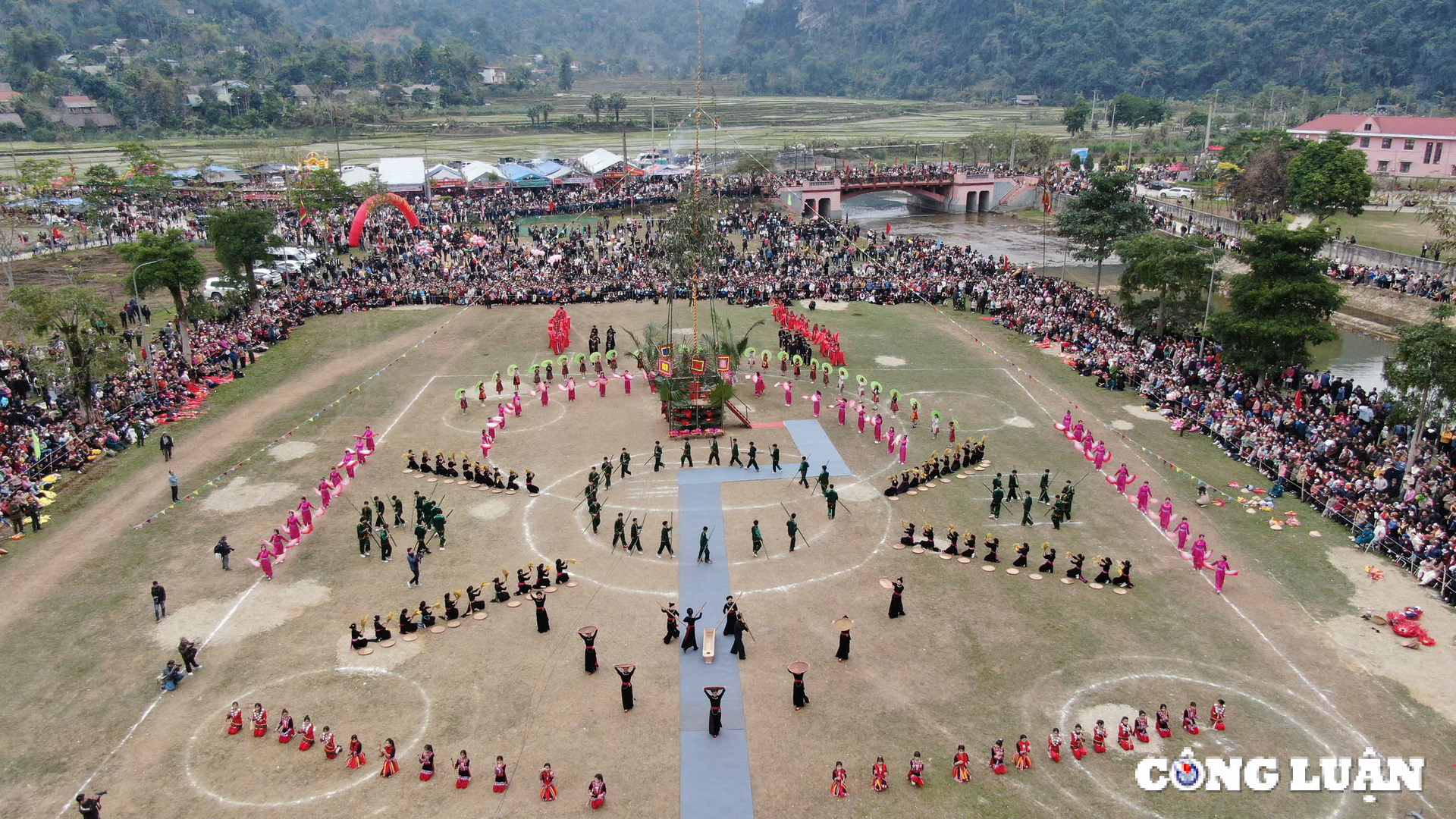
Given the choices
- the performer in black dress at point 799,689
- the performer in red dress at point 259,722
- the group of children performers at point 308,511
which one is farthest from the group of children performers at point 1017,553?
the group of children performers at point 308,511

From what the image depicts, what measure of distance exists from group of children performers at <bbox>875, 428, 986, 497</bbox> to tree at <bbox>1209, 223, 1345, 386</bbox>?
41.3ft

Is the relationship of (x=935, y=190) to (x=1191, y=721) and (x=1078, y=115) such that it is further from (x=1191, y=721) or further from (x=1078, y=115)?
(x=1191, y=721)

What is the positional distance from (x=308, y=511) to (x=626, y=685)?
1386cm

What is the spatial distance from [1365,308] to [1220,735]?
47819 mm

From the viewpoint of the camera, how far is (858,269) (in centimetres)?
6425

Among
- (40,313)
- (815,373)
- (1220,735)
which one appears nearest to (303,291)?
(40,313)

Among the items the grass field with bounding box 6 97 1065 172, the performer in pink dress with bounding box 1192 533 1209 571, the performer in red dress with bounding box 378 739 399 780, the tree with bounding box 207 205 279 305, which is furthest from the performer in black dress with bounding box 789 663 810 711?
the grass field with bounding box 6 97 1065 172

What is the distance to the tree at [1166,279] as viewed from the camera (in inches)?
1789

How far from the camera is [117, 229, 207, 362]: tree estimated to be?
141 feet

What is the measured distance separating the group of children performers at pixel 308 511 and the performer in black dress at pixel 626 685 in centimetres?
1198

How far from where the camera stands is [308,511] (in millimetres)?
29031

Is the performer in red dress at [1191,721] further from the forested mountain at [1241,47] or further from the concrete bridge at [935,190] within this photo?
the forested mountain at [1241,47]

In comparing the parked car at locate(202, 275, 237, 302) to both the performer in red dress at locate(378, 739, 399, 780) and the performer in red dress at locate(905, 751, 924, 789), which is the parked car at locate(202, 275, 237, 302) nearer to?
the performer in red dress at locate(378, 739, 399, 780)

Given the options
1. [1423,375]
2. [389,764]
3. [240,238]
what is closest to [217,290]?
[240,238]
